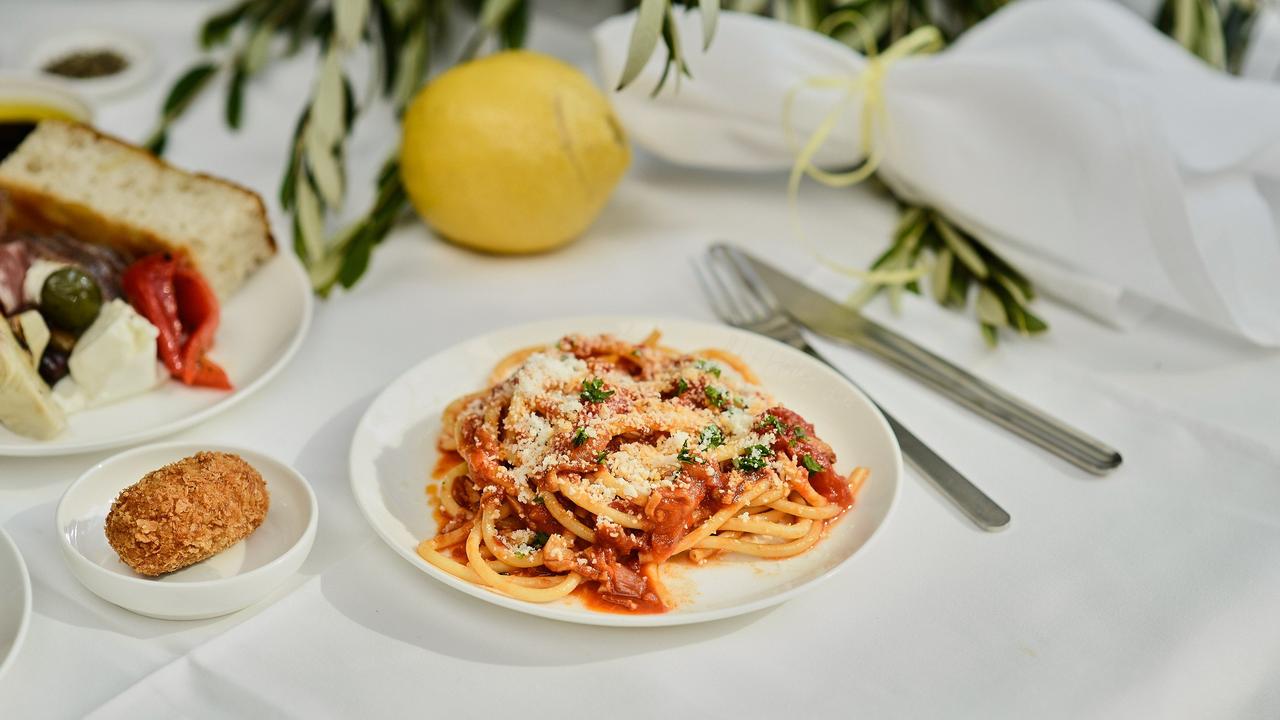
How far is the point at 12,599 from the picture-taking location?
1450 millimetres

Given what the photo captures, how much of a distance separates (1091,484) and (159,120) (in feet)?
8.51

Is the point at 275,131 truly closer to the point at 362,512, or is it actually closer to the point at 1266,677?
the point at 362,512

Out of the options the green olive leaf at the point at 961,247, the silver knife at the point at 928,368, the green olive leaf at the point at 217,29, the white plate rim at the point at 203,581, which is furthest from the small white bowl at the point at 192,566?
the green olive leaf at the point at 217,29

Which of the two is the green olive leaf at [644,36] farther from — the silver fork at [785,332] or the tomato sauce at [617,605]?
the tomato sauce at [617,605]

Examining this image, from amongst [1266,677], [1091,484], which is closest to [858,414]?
[1091,484]

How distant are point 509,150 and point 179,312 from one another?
76cm

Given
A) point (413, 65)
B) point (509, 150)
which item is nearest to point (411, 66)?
point (413, 65)

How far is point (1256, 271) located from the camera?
235cm

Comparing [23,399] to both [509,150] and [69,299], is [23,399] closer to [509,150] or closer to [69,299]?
[69,299]

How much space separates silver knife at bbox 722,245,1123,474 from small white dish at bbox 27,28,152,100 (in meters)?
1.86

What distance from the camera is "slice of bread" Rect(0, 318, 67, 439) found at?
175 centimetres

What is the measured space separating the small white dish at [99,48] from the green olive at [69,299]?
1322mm

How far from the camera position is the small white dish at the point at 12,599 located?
55.1 inches

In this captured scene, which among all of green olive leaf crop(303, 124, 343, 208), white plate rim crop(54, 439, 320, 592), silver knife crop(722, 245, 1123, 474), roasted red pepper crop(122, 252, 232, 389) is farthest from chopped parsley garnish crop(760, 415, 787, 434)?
green olive leaf crop(303, 124, 343, 208)
